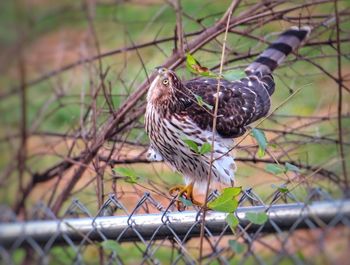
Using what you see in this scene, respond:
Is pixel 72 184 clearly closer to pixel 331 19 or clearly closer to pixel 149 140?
pixel 149 140

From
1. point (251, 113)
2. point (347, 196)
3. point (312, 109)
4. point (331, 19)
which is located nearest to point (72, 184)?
point (251, 113)

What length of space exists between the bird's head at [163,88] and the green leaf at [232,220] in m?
1.43

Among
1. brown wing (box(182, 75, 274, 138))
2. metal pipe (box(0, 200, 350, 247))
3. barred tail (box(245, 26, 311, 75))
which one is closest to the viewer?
metal pipe (box(0, 200, 350, 247))

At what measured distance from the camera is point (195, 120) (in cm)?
416

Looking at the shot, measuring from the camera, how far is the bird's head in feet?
13.2

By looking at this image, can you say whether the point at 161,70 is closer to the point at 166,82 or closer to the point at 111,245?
the point at 166,82

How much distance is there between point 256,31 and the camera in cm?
496

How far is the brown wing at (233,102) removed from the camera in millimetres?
4164

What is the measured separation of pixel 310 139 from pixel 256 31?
33.5 inches

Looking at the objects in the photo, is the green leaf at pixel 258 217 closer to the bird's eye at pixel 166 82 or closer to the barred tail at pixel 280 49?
the bird's eye at pixel 166 82

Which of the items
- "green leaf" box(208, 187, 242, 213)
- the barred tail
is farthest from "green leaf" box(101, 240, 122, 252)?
the barred tail

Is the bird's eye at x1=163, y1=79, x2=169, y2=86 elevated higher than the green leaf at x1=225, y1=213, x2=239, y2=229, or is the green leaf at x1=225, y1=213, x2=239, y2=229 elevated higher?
the green leaf at x1=225, y1=213, x2=239, y2=229

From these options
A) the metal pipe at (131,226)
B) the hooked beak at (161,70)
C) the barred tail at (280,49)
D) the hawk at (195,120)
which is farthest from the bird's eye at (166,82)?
the metal pipe at (131,226)

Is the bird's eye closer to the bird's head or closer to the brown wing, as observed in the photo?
the bird's head
